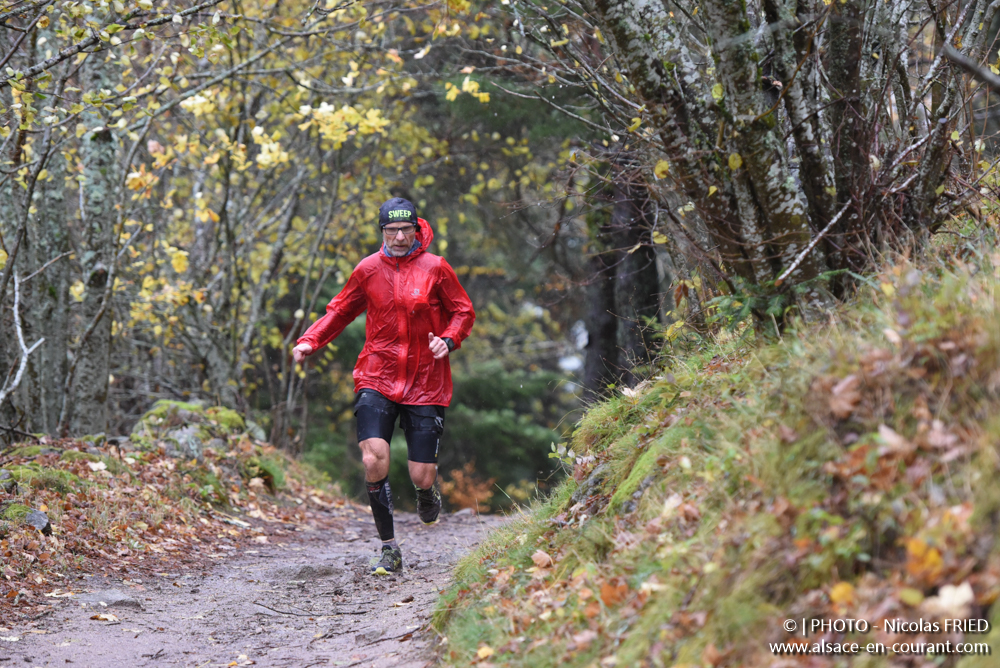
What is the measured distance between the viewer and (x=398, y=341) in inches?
216

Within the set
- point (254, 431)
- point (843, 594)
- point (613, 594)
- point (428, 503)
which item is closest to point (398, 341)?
point (428, 503)

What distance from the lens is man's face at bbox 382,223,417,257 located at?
215 inches

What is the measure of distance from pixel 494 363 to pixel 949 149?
605 inches

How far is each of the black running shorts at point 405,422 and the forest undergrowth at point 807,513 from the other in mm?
1747

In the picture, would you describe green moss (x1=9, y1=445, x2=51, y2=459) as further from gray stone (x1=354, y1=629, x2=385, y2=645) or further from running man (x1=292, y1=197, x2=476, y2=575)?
gray stone (x1=354, y1=629, x2=385, y2=645)

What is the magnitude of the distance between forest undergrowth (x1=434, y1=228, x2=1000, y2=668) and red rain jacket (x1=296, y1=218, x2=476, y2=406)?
6.31 feet

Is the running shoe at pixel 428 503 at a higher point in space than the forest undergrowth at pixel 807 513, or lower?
lower

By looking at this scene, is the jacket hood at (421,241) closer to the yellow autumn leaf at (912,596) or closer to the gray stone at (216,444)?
the yellow autumn leaf at (912,596)

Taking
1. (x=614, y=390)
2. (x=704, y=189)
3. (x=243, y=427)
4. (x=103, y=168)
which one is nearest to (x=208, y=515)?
(x=243, y=427)

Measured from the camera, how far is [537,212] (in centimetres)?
1451

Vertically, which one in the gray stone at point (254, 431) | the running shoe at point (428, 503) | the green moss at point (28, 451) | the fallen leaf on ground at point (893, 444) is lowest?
the running shoe at point (428, 503)

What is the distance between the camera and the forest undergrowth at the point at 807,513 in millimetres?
2219

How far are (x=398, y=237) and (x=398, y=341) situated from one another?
74 centimetres

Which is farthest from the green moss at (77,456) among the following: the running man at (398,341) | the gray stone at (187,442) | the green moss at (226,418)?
the running man at (398,341)
